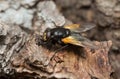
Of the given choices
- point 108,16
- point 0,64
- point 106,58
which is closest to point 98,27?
point 108,16

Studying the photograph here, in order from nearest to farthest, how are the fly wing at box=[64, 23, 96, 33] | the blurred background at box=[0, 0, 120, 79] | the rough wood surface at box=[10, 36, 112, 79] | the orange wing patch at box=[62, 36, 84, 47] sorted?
the rough wood surface at box=[10, 36, 112, 79], the orange wing patch at box=[62, 36, 84, 47], the fly wing at box=[64, 23, 96, 33], the blurred background at box=[0, 0, 120, 79]

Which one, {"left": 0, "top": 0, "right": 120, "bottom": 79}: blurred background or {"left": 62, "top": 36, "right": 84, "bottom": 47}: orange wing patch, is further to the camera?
{"left": 0, "top": 0, "right": 120, "bottom": 79}: blurred background

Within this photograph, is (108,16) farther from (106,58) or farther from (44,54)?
(44,54)

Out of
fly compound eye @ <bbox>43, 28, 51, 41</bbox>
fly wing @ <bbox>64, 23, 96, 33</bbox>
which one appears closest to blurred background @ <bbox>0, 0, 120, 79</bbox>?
fly wing @ <bbox>64, 23, 96, 33</bbox>

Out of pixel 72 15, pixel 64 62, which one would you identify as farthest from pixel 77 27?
pixel 72 15

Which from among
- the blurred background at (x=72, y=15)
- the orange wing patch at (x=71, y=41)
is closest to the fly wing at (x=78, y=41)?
the orange wing patch at (x=71, y=41)

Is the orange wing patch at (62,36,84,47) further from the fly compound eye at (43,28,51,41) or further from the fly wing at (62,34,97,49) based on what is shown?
the fly compound eye at (43,28,51,41)

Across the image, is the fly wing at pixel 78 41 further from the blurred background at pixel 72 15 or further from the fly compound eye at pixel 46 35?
the blurred background at pixel 72 15
